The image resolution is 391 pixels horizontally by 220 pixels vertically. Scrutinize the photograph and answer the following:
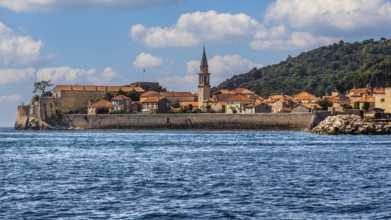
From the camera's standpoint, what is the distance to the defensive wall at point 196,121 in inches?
3718

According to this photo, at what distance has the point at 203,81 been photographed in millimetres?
130000

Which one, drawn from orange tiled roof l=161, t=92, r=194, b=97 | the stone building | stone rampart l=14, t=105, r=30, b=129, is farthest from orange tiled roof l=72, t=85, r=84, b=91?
the stone building

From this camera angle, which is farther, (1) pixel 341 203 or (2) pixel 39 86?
(2) pixel 39 86

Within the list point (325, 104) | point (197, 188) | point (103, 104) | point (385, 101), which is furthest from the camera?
point (103, 104)

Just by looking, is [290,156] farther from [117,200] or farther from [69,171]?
[117,200]

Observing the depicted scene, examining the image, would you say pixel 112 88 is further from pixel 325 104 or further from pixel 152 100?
pixel 325 104

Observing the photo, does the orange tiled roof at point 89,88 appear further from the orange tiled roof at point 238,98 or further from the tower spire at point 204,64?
the orange tiled roof at point 238,98


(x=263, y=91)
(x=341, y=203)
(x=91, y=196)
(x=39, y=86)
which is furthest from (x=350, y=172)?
(x=263, y=91)

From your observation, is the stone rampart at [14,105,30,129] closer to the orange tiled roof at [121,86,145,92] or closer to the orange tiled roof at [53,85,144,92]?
the orange tiled roof at [53,85,144,92]

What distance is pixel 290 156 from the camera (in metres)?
42.5

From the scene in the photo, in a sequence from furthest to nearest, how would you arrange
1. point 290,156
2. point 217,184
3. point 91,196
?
point 290,156
point 217,184
point 91,196

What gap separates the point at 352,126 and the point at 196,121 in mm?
31287

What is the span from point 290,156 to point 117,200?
21460 millimetres

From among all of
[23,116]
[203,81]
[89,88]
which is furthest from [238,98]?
[23,116]
